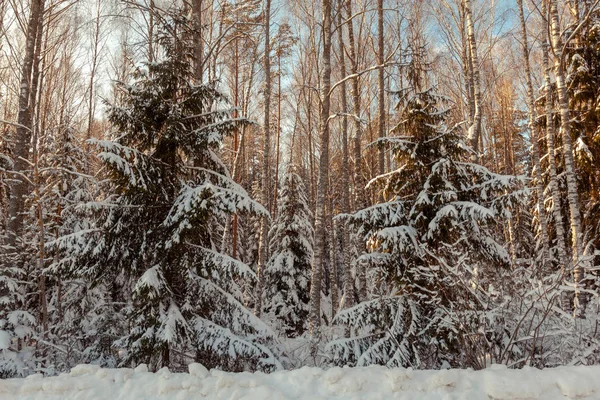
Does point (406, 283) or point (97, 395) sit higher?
point (406, 283)

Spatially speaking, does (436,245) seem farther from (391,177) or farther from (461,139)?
(461,139)

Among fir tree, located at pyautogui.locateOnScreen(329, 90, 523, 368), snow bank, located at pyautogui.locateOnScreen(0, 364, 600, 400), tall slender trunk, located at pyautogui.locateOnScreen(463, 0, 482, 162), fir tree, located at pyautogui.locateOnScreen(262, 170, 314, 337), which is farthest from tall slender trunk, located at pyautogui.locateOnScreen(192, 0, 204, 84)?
fir tree, located at pyautogui.locateOnScreen(262, 170, 314, 337)

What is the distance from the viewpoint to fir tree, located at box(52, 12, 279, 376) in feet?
16.8

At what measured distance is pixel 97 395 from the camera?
3186 mm

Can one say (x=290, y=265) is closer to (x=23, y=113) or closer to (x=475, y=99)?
(x=475, y=99)

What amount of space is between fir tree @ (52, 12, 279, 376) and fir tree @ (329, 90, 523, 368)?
1.86 m

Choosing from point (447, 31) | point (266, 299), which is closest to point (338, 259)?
point (266, 299)

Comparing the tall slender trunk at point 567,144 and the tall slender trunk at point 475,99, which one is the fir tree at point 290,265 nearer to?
the tall slender trunk at point 475,99

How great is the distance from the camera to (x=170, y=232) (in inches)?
215

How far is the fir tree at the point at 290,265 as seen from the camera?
14.4 meters

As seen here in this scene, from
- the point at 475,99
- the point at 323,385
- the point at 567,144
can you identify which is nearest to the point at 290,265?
the point at 475,99

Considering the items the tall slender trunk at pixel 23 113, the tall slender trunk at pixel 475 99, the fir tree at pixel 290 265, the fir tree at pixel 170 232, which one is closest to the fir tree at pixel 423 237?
the fir tree at pixel 170 232

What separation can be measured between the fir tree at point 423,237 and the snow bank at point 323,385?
2.16 m

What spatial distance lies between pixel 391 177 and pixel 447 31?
814 centimetres
